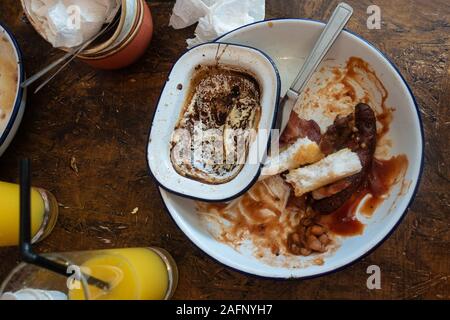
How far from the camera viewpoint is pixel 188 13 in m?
1.29

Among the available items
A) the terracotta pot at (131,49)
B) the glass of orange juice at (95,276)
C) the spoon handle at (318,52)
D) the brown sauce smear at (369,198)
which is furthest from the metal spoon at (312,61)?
the glass of orange juice at (95,276)

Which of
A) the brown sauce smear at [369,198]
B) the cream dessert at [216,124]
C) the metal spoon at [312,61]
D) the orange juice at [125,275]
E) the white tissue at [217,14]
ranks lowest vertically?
the orange juice at [125,275]

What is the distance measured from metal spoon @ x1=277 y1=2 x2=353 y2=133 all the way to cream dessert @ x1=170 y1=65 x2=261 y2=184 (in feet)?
0.25

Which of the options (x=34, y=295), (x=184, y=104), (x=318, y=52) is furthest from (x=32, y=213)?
(x=318, y=52)

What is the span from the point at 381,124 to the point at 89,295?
0.81m

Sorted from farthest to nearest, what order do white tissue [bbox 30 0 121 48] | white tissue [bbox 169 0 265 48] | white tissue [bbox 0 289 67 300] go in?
white tissue [bbox 169 0 265 48] < white tissue [bbox 30 0 121 48] < white tissue [bbox 0 289 67 300]

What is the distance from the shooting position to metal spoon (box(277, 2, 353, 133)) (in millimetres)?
1170

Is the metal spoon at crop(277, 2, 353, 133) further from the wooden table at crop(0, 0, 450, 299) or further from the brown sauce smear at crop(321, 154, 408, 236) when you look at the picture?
the brown sauce smear at crop(321, 154, 408, 236)

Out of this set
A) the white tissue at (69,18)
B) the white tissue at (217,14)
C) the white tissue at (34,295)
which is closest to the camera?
the white tissue at (34,295)

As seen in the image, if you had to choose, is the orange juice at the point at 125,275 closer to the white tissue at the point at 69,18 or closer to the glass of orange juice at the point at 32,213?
the glass of orange juice at the point at 32,213

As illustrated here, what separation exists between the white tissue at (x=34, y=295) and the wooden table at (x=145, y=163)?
0.22 meters

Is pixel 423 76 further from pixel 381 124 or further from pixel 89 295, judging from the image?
pixel 89 295

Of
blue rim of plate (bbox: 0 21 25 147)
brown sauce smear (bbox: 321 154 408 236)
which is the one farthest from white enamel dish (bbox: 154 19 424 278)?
blue rim of plate (bbox: 0 21 25 147)

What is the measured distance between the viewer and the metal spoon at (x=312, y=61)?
1.17 m
